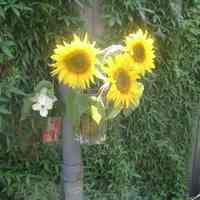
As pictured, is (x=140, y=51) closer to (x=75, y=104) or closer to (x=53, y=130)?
(x=75, y=104)

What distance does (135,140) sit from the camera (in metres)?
2.69

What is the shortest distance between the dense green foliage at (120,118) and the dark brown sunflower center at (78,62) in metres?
0.62

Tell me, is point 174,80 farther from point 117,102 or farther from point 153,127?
point 117,102

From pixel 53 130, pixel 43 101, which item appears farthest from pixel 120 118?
pixel 43 101

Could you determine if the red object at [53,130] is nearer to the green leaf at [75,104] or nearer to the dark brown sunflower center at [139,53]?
the green leaf at [75,104]

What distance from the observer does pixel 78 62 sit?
1348 mm

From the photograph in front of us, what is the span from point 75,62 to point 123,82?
0.19m

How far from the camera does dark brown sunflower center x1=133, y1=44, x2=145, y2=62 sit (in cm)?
146

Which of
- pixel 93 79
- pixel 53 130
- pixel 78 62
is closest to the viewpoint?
pixel 78 62

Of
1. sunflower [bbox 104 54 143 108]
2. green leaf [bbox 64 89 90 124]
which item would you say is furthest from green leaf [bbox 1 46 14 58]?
sunflower [bbox 104 54 143 108]

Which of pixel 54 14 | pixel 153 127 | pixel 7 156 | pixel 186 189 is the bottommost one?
pixel 186 189

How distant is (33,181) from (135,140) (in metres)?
0.80

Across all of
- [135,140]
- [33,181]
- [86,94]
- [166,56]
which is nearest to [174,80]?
[166,56]

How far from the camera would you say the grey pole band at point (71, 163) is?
A: 155cm
